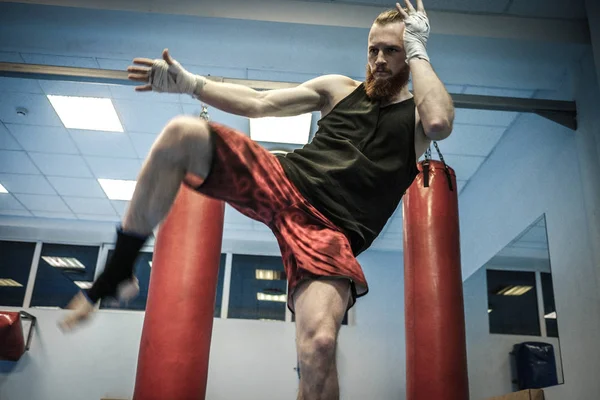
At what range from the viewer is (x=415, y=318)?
3195 mm

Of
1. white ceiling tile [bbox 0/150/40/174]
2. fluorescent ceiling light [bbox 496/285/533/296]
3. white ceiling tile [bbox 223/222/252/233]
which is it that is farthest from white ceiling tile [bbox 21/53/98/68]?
fluorescent ceiling light [bbox 496/285/533/296]

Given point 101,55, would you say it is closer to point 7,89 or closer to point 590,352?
point 7,89

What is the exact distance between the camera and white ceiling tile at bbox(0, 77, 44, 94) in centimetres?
478

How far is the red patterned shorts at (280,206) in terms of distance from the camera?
53.8 inches

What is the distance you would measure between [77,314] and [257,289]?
6.78 metres

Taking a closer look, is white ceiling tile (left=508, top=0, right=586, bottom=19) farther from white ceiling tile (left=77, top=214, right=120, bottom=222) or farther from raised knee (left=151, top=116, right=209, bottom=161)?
white ceiling tile (left=77, top=214, right=120, bottom=222)

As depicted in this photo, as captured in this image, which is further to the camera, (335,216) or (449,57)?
(449,57)

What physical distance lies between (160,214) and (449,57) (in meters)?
3.16

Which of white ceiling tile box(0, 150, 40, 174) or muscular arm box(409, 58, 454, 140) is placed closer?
muscular arm box(409, 58, 454, 140)

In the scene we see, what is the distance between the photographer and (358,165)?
4.94 ft

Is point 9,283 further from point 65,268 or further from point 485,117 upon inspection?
point 485,117

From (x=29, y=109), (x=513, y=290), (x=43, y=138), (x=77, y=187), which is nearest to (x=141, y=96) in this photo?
(x=29, y=109)

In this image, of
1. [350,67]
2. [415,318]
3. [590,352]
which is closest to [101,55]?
[350,67]

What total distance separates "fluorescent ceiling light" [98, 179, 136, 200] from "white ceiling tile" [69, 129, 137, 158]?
64 centimetres
